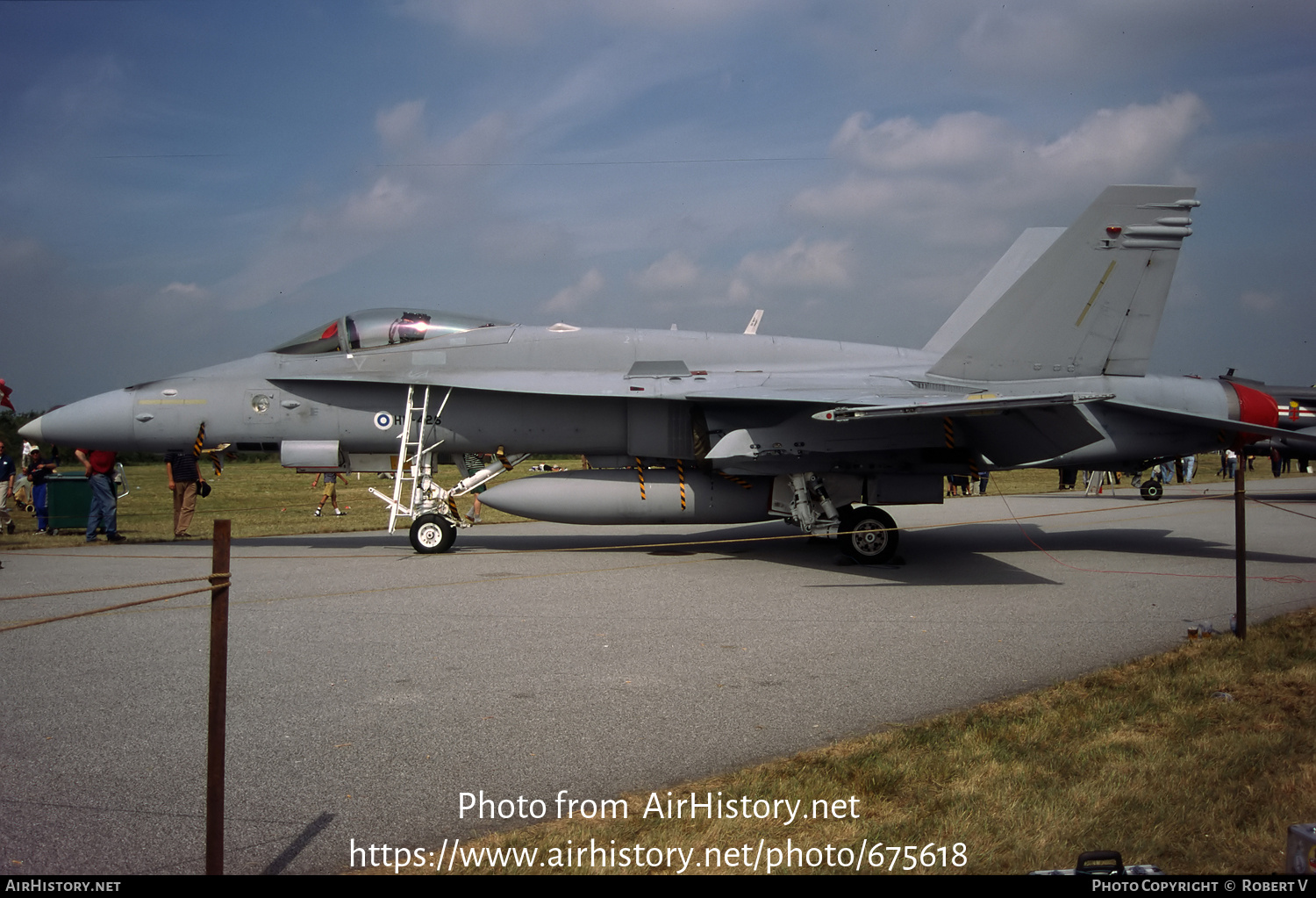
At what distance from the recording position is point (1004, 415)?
9688 mm

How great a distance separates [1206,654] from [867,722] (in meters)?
2.79

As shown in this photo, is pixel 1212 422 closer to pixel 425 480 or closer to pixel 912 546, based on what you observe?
pixel 912 546

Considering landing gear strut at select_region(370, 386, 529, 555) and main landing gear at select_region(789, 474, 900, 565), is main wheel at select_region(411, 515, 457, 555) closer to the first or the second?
landing gear strut at select_region(370, 386, 529, 555)

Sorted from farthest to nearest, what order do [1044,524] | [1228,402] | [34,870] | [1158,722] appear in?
1. [1044,524]
2. [1228,402]
3. [1158,722]
4. [34,870]

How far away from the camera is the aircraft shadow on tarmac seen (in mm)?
9688

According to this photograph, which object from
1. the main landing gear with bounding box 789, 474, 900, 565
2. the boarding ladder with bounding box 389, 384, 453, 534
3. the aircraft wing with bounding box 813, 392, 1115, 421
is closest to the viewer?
the aircraft wing with bounding box 813, 392, 1115, 421

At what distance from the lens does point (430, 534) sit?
1098cm

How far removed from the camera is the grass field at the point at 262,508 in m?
14.8

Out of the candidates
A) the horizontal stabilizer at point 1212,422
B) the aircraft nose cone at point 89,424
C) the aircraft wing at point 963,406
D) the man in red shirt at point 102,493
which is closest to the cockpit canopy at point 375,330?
the aircraft nose cone at point 89,424

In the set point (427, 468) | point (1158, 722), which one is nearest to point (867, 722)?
point (1158, 722)

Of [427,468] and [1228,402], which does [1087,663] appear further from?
[427,468]

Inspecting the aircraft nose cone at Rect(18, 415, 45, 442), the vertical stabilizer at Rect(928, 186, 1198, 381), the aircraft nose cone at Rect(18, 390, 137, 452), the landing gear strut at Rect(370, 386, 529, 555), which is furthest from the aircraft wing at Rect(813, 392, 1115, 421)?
the aircraft nose cone at Rect(18, 415, 45, 442)

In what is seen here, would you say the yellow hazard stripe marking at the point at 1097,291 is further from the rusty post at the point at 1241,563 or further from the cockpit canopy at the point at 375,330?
the cockpit canopy at the point at 375,330

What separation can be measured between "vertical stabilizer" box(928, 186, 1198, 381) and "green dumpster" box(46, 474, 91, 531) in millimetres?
14697
